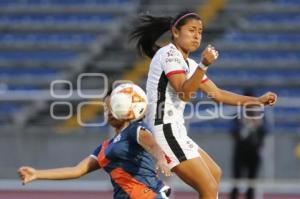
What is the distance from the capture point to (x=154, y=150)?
5918 millimetres

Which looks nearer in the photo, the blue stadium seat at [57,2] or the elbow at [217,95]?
the elbow at [217,95]

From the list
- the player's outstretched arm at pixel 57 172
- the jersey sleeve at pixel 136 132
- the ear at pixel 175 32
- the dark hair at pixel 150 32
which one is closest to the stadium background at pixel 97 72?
the dark hair at pixel 150 32

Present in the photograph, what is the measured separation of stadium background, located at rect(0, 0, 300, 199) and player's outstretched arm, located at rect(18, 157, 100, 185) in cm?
625

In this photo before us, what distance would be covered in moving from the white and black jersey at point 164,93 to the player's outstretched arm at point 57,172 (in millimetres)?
712

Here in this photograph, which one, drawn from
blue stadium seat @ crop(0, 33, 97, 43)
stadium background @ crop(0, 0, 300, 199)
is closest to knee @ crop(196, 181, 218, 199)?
stadium background @ crop(0, 0, 300, 199)

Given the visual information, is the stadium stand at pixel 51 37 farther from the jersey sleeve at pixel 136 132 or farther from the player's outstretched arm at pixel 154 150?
the player's outstretched arm at pixel 154 150

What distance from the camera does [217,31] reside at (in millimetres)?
18625

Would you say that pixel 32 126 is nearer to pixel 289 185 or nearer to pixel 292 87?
pixel 289 185

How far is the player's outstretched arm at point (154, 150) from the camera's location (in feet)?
19.3

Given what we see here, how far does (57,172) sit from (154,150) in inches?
32.0

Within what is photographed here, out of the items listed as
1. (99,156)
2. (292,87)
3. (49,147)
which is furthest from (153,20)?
(292,87)

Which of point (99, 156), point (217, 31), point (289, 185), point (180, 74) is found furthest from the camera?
point (217, 31)

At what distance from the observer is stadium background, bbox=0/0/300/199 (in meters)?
13.4

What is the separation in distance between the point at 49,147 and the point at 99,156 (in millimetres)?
7117
